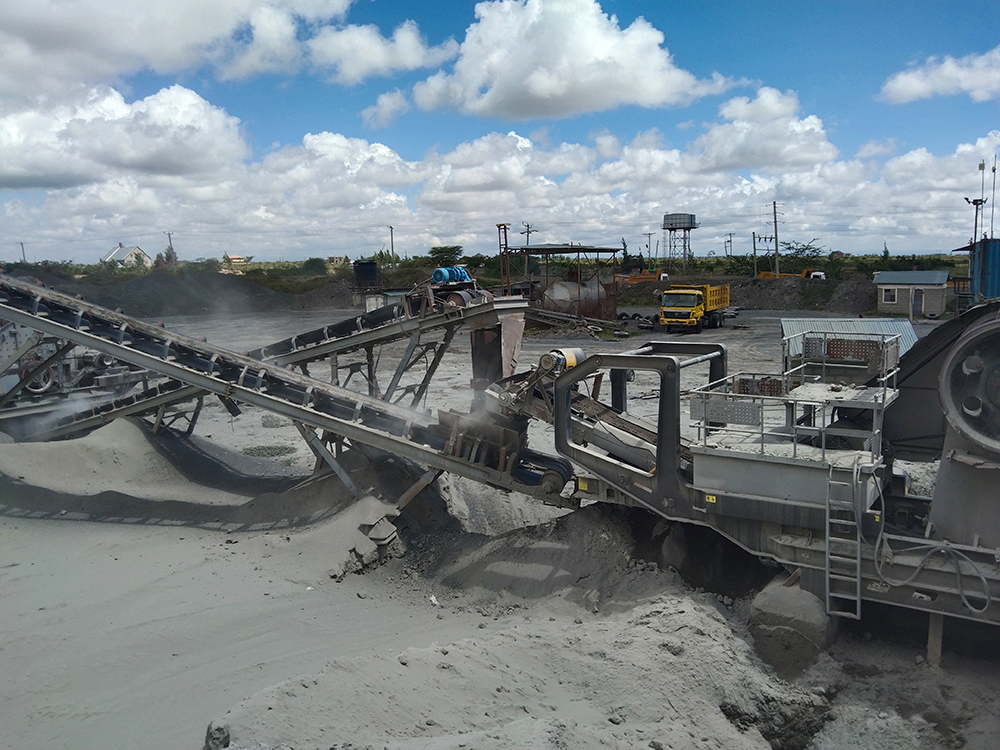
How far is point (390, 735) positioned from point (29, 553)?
6.99 meters

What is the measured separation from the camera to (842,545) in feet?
22.3

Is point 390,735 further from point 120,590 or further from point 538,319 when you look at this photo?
point 538,319

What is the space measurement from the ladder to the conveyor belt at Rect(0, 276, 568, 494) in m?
3.35

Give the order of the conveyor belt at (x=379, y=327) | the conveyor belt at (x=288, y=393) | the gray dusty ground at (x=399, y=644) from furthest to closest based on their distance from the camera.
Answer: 1. the conveyor belt at (x=379, y=327)
2. the conveyor belt at (x=288, y=393)
3. the gray dusty ground at (x=399, y=644)

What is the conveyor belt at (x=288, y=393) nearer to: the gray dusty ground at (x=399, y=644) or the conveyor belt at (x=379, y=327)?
the gray dusty ground at (x=399, y=644)

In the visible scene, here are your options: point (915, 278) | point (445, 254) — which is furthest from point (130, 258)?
point (915, 278)

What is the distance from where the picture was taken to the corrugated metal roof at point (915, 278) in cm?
4081

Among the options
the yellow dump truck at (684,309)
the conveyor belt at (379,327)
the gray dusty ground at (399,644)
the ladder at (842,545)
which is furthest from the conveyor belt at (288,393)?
the yellow dump truck at (684,309)

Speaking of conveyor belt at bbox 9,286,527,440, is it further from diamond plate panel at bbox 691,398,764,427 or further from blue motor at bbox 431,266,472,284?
diamond plate panel at bbox 691,398,764,427

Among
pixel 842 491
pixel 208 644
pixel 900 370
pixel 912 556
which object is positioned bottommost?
pixel 208 644

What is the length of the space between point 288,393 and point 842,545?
785cm

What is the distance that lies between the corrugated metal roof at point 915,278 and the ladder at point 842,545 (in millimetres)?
39932

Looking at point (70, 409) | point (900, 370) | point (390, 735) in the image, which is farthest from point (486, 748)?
point (70, 409)

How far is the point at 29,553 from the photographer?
9820mm
